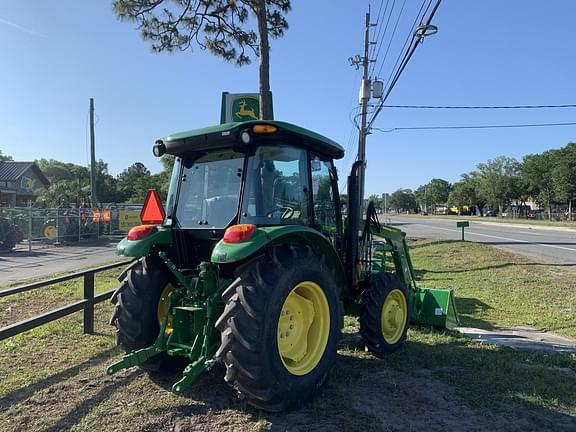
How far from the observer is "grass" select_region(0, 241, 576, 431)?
146 inches

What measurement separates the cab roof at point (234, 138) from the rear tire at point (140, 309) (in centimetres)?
121

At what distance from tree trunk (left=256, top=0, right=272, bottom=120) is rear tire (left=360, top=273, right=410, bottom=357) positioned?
782 centimetres

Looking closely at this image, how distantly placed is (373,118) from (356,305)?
16935 mm

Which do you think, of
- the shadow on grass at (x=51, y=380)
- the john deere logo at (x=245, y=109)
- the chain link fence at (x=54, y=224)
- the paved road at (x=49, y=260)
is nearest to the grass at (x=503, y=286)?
the shadow on grass at (x=51, y=380)

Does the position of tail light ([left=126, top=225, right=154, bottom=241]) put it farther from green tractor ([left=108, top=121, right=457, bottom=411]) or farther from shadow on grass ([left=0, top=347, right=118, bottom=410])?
shadow on grass ([left=0, top=347, right=118, bottom=410])

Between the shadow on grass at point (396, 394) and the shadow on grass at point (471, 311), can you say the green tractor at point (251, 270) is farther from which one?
the shadow on grass at point (471, 311)

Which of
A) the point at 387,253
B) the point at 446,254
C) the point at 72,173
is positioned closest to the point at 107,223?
the point at 446,254

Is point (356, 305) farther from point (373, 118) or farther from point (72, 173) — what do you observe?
point (72, 173)

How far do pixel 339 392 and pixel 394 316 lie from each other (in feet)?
5.41

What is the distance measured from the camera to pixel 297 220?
15.2 feet

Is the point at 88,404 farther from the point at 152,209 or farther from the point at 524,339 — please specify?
the point at 524,339

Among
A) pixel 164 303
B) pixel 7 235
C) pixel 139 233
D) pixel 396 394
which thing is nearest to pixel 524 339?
pixel 396 394

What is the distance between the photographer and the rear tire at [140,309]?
4543 mm

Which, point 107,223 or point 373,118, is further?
point 107,223
